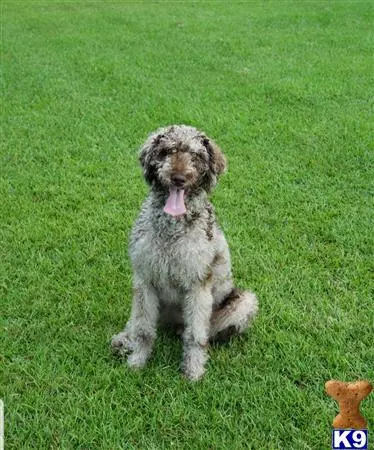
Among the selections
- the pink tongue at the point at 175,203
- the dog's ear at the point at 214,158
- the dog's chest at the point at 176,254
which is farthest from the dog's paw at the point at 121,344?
the dog's ear at the point at 214,158

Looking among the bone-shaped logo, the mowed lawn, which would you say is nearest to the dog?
the mowed lawn

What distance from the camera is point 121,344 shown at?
4.33 meters

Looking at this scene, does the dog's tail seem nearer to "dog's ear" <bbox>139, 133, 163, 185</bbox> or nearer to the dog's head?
the dog's head

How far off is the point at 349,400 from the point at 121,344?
1654mm

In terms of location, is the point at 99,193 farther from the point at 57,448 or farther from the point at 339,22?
the point at 339,22

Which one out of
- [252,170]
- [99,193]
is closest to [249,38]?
[252,170]

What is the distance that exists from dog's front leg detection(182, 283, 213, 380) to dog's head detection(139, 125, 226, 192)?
0.74 meters

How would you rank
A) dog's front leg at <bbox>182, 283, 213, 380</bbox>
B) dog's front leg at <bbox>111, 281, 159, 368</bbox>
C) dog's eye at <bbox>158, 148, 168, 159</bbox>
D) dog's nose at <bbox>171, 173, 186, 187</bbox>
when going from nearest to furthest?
dog's nose at <bbox>171, 173, 186, 187</bbox> < dog's eye at <bbox>158, 148, 168, 159</bbox> < dog's front leg at <bbox>182, 283, 213, 380</bbox> < dog's front leg at <bbox>111, 281, 159, 368</bbox>

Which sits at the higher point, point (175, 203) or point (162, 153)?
point (162, 153)

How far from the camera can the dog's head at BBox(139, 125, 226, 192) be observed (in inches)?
144

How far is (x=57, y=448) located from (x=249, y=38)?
448 inches

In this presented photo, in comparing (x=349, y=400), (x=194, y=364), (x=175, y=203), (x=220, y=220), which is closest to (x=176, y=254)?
(x=175, y=203)

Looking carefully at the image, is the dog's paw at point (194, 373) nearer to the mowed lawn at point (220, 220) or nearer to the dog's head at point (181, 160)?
the mowed lawn at point (220, 220)

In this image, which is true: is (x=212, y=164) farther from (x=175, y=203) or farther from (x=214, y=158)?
(x=175, y=203)
